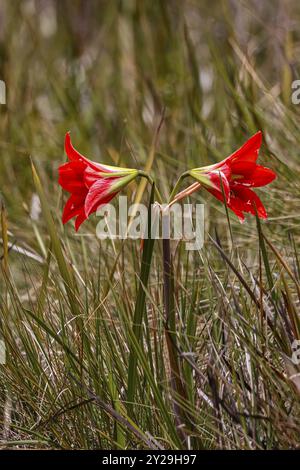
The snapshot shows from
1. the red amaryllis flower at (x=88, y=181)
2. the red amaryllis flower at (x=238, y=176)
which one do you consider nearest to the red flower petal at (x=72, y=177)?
the red amaryllis flower at (x=88, y=181)

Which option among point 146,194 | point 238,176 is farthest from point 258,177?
point 146,194

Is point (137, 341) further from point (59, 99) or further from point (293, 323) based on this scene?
point (59, 99)

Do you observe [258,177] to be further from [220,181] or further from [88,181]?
[88,181]

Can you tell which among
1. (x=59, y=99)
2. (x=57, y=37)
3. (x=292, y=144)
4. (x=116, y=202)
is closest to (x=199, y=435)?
(x=116, y=202)

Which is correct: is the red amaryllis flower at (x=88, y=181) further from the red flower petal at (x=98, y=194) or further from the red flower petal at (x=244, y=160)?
the red flower petal at (x=244, y=160)

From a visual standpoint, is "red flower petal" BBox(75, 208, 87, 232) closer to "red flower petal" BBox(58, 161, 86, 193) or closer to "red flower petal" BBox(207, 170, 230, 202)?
"red flower petal" BBox(58, 161, 86, 193)
